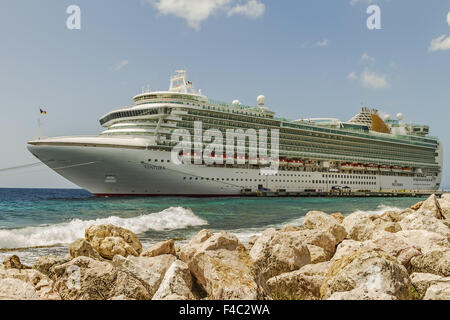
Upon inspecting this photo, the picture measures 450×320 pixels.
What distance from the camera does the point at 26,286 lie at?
4219 millimetres

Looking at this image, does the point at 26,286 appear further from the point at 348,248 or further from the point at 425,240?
the point at 425,240

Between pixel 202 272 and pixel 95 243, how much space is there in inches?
159

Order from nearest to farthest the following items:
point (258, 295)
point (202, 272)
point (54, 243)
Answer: point (258, 295) → point (202, 272) → point (54, 243)

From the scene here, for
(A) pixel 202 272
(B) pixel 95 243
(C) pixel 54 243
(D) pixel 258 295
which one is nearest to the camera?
(D) pixel 258 295

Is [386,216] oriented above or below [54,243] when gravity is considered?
above

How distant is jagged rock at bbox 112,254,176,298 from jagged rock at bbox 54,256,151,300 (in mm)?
346

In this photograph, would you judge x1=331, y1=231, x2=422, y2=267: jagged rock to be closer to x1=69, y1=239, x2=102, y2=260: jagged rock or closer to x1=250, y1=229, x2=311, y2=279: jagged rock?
x1=250, y1=229, x2=311, y2=279: jagged rock

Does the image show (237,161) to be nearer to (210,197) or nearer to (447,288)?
(210,197)

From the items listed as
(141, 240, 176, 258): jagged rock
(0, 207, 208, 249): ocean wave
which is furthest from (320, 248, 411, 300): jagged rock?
(0, 207, 208, 249): ocean wave

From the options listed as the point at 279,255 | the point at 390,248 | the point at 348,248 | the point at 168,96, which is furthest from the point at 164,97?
the point at 390,248

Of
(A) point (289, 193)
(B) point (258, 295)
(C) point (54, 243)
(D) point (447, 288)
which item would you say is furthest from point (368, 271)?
(A) point (289, 193)

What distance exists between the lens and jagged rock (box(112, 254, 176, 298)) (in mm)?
5023

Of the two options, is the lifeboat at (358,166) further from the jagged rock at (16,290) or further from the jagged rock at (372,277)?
the jagged rock at (16,290)

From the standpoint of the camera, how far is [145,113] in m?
39.7
